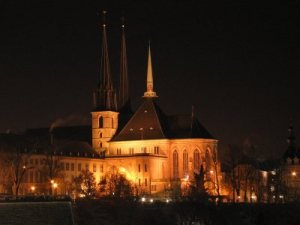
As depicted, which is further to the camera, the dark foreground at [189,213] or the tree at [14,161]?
the tree at [14,161]

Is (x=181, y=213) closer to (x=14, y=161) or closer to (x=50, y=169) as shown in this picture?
(x=14, y=161)

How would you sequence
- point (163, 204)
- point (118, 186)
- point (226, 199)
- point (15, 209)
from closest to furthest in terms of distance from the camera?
1. point (15, 209)
2. point (163, 204)
3. point (226, 199)
4. point (118, 186)

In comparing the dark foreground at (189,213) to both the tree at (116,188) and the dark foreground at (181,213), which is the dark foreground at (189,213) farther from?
the tree at (116,188)

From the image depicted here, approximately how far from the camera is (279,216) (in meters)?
139

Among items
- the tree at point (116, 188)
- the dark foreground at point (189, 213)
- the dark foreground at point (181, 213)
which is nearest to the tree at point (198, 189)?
the tree at point (116, 188)

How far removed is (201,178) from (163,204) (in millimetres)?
43900

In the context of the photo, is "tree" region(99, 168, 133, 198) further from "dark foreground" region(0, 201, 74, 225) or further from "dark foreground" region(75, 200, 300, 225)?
"dark foreground" region(0, 201, 74, 225)

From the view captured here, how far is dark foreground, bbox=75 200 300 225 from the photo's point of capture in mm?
137125

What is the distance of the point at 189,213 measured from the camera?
462 feet

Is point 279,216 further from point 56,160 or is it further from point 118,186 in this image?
point 56,160

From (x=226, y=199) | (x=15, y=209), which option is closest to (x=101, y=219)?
(x=15, y=209)

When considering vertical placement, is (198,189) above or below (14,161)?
below

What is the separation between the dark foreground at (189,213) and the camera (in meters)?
137

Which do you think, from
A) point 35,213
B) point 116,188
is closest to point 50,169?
point 116,188
